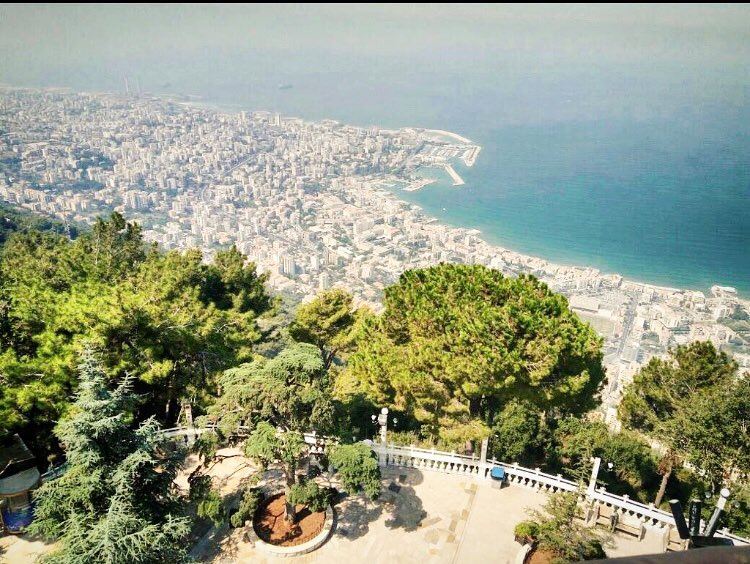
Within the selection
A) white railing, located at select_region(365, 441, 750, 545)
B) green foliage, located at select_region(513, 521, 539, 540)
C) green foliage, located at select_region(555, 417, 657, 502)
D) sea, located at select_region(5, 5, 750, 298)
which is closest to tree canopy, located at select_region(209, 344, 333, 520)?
white railing, located at select_region(365, 441, 750, 545)

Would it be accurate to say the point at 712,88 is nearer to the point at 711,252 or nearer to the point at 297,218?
the point at 711,252

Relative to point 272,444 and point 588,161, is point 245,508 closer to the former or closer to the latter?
point 272,444

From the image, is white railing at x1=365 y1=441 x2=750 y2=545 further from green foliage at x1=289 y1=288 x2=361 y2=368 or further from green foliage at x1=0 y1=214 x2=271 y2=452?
green foliage at x1=0 y1=214 x2=271 y2=452

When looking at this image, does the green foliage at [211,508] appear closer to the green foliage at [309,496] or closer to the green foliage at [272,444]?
the green foliage at [272,444]

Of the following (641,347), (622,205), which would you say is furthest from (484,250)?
(622,205)

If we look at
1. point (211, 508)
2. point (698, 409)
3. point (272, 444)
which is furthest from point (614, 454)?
point (211, 508)
